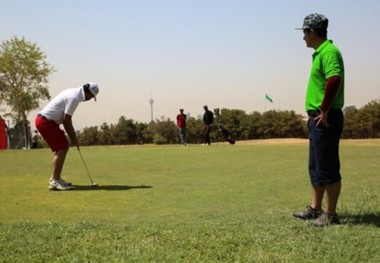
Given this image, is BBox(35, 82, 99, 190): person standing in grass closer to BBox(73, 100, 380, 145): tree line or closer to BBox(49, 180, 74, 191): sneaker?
BBox(49, 180, 74, 191): sneaker

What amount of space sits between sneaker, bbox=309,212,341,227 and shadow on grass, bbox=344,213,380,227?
0.16 metres

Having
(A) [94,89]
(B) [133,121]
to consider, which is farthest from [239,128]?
(A) [94,89]

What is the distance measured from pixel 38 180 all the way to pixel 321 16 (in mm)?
6554

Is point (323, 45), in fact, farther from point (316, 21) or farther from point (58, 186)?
point (58, 186)

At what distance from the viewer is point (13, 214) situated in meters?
6.19

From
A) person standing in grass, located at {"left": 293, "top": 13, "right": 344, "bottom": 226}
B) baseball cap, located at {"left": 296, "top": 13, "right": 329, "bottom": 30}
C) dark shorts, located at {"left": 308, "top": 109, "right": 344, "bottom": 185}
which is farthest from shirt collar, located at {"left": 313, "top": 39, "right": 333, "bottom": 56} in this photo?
dark shorts, located at {"left": 308, "top": 109, "right": 344, "bottom": 185}

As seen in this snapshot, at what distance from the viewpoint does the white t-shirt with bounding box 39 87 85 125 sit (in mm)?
8852

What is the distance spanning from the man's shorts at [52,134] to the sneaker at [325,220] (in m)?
5.25

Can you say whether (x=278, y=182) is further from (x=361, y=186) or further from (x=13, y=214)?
(x=13, y=214)

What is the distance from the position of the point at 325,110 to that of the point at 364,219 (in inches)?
54.8

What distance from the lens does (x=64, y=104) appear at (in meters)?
8.92

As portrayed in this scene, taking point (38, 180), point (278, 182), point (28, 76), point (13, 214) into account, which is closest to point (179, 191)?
point (278, 182)

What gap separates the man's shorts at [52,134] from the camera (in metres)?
8.89

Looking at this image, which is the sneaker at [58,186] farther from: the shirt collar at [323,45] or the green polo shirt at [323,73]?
the shirt collar at [323,45]
